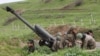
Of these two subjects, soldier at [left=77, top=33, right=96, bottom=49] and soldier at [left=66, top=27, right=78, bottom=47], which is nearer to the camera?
soldier at [left=77, top=33, right=96, bottom=49]

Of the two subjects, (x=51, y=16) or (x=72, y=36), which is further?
(x=51, y=16)

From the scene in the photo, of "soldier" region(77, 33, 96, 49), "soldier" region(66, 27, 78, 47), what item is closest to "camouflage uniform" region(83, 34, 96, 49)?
"soldier" region(77, 33, 96, 49)

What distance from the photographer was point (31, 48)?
25.5 meters

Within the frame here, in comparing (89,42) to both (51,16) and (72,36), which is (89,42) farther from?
(51,16)

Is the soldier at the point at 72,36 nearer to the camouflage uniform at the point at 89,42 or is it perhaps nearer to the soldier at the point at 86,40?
the soldier at the point at 86,40

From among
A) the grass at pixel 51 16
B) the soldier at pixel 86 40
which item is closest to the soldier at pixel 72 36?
the soldier at pixel 86 40

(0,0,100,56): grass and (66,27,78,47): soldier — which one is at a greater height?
(66,27,78,47): soldier

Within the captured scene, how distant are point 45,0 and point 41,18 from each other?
14398 mm

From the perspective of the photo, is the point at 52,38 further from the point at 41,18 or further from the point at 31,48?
the point at 41,18

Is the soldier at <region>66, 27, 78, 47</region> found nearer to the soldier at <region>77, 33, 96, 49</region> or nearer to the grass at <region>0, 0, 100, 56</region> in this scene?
the soldier at <region>77, 33, 96, 49</region>

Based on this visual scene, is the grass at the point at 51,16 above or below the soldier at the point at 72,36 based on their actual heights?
below

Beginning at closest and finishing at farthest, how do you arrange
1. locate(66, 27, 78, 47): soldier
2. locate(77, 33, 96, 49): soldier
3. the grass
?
1. locate(77, 33, 96, 49): soldier
2. locate(66, 27, 78, 47): soldier
3. the grass

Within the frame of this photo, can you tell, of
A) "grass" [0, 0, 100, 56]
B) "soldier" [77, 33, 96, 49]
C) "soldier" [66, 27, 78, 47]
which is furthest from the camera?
"grass" [0, 0, 100, 56]

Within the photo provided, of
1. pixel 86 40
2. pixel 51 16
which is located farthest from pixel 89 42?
pixel 51 16
